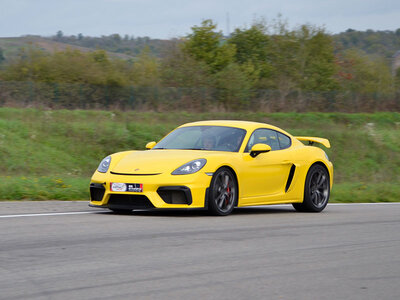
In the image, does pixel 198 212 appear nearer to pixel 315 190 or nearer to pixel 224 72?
pixel 315 190

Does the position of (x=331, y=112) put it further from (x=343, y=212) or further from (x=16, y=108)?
(x=343, y=212)

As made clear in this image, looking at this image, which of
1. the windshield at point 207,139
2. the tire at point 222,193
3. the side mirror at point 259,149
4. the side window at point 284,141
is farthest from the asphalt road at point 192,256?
the side window at point 284,141

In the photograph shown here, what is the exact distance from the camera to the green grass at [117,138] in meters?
27.7

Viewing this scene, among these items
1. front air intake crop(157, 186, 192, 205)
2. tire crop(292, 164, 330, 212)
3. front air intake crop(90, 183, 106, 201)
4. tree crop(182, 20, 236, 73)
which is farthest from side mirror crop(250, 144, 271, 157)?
tree crop(182, 20, 236, 73)

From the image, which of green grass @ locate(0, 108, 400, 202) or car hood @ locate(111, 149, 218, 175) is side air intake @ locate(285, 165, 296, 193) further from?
green grass @ locate(0, 108, 400, 202)

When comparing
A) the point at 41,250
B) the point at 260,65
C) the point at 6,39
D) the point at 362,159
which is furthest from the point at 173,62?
the point at 6,39

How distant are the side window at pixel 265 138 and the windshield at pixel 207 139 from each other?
17 centimetres

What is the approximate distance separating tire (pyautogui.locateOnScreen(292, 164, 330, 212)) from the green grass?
966cm

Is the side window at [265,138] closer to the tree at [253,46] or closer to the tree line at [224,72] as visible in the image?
the tree line at [224,72]

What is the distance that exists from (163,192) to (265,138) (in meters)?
2.36

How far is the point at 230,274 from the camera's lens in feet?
18.2

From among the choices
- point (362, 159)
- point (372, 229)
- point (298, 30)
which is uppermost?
point (298, 30)

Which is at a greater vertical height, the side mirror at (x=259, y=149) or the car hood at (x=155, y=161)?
the side mirror at (x=259, y=149)

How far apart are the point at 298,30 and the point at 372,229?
54113 millimetres
